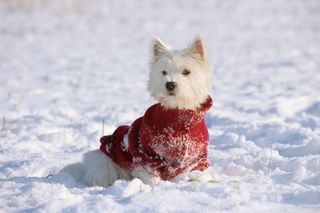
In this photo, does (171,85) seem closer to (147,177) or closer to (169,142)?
(169,142)

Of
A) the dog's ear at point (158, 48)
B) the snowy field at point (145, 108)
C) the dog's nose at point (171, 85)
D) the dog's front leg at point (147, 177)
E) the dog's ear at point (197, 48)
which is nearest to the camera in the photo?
the snowy field at point (145, 108)

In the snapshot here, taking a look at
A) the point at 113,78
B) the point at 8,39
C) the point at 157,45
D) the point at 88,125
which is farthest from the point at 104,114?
the point at 8,39

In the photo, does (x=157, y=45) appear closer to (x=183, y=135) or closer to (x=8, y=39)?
(x=183, y=135)

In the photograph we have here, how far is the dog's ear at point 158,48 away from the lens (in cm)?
496

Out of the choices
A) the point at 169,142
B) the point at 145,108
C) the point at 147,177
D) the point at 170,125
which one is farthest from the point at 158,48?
the point at 145,108

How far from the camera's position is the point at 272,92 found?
991 cm

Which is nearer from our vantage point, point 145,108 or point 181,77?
point 181,77

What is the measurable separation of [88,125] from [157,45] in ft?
8.18

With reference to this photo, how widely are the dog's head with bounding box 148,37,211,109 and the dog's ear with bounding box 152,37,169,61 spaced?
0.5 inches

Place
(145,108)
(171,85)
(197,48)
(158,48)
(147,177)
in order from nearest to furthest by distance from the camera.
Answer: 1. (171,85)
2. (147,177)
3. (197,48)
4. (158,48)
5. (145,108)

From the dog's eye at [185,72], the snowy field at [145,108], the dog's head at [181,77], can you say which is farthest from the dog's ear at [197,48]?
the snowy field at [145,108]

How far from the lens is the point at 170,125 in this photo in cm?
460

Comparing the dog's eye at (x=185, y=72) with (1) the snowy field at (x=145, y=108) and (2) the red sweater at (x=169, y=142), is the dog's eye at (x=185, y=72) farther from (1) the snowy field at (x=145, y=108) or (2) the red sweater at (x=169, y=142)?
(1) the snowy field at (x=145, y=108)

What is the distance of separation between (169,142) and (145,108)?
404 cm
